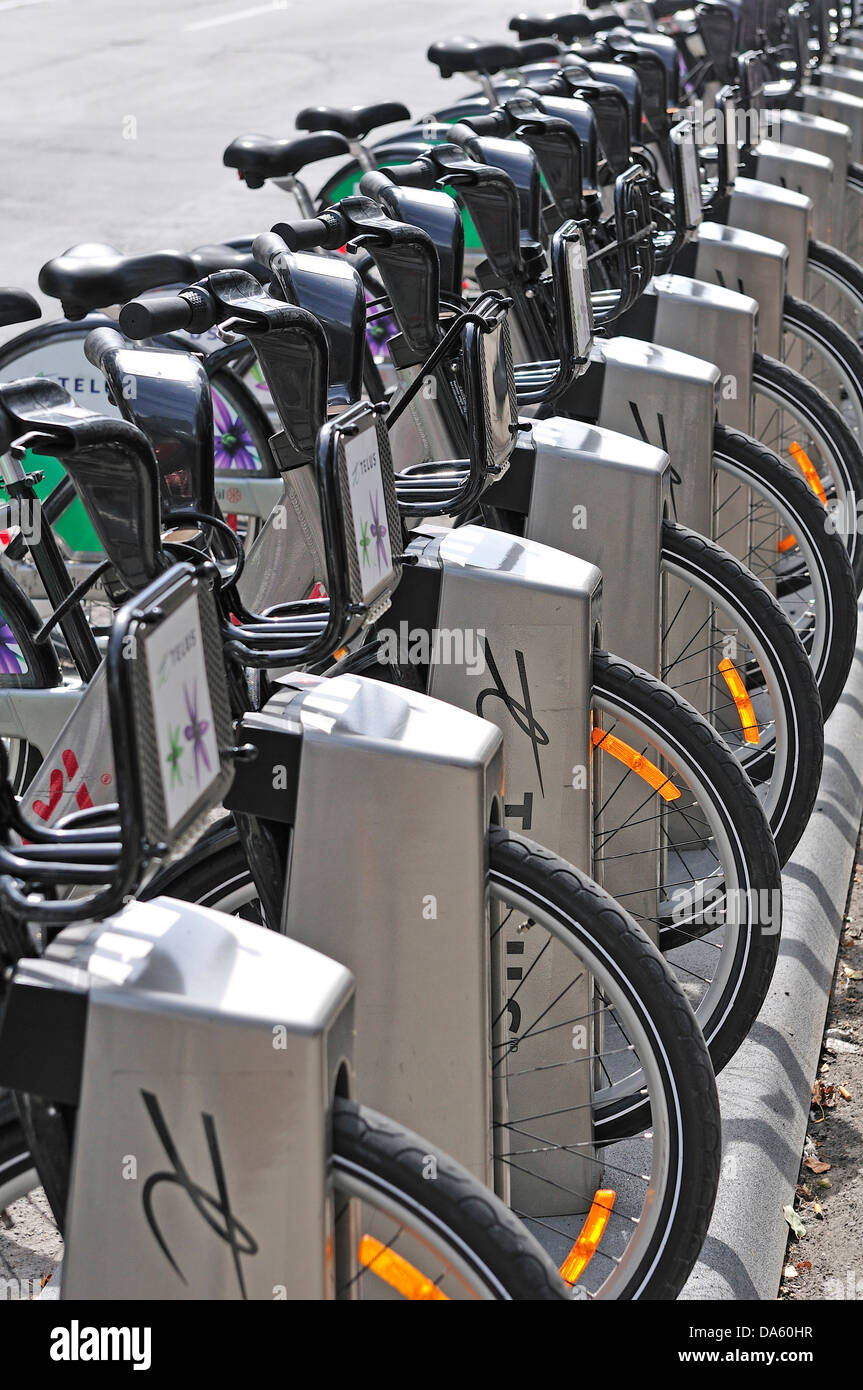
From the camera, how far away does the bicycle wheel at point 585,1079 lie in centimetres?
219

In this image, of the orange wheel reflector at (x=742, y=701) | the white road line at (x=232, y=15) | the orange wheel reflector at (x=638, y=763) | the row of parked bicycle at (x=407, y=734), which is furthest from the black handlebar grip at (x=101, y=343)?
the white road line at (x=232, y=15)

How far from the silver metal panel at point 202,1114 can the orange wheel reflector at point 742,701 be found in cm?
214

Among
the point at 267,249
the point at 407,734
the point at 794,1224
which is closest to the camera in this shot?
the point at 407,734

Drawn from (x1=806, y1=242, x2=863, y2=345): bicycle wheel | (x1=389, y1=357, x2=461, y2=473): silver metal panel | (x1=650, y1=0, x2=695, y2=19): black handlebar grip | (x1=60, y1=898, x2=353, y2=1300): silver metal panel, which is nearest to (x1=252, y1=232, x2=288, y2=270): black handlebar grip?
(x1=389, y1=357, x2=461, y2=473): silver metal panel

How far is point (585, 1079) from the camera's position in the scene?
2771 millimetres

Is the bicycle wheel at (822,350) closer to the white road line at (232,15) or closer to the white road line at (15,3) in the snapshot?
the white road line at (232,15)

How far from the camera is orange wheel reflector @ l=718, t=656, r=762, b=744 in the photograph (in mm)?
3732

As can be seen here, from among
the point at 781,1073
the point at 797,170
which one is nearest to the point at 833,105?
the point at 797,170

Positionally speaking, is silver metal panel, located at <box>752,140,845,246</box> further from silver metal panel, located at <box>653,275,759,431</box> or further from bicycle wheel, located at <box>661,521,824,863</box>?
bicycle wheel, located at <box>661,521,824,863</box>

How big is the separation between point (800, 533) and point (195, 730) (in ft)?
7.84

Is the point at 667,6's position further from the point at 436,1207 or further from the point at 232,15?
the point at 232,15

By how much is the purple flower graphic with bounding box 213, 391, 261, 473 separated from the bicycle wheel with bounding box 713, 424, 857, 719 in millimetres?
1178

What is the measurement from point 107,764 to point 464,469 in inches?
35.7

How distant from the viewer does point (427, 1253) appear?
70.1 inches
